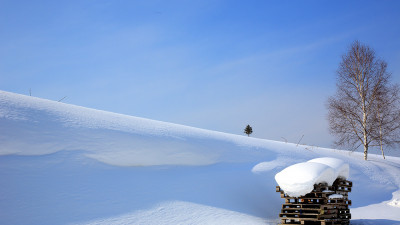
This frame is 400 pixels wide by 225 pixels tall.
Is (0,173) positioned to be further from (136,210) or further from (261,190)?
(261,190)

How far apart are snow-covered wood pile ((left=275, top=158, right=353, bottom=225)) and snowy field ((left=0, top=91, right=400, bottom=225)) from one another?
0.76 meters

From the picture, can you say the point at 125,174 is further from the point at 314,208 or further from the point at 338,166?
the point at 338,166

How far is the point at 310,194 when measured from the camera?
8.98m

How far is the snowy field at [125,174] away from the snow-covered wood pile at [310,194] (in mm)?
757

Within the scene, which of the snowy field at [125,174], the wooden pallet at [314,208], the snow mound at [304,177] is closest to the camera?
the snowy field at [125,174]

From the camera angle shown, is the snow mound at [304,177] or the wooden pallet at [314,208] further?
the wooden pallet at [314,208]

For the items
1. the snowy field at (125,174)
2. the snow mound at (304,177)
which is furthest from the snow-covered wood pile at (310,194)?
the snowy field at (125,174)

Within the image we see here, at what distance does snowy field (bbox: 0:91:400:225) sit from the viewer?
755cm

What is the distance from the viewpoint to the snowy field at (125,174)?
755cm

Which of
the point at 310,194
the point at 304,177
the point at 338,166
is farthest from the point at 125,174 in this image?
the point at 338,166

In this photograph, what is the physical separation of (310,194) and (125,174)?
15.4 ft

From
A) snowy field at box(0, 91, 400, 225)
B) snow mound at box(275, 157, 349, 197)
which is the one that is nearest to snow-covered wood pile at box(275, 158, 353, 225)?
snow mound at box(275, 157, 349, 197)

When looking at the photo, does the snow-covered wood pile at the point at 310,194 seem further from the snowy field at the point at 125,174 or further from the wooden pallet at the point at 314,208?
the snowy field at the point at 125,174

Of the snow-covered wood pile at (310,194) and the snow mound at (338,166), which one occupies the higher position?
the snow mound at (338,166)
